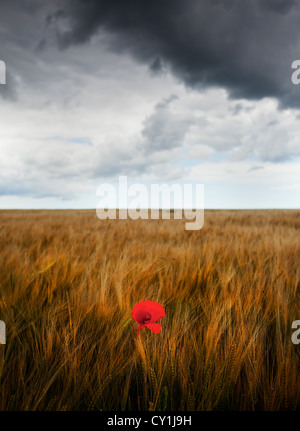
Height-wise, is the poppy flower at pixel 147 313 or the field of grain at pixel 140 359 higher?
the poppy flower at pixel 147 313

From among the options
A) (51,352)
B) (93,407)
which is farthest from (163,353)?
(51,352)

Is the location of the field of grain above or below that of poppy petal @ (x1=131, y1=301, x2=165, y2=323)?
below

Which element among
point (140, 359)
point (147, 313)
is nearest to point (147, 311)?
point (147, 313)

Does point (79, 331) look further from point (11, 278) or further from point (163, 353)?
point (11, 278)

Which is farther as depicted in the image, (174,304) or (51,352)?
(174,304)

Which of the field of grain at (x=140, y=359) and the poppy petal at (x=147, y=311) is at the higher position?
the poppy petal at (x=147, y=311)

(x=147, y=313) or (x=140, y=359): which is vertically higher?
(x=147, y=313)

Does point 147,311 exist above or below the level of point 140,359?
above

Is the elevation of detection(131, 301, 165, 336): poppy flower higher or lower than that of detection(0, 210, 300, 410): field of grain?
higher

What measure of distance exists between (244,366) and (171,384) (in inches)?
12.2

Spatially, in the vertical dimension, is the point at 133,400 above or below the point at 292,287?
below

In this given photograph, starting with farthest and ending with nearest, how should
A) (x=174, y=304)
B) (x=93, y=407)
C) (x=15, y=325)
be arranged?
(x=174, y=304) → (x=15, y=325) → (x=93, y=407)

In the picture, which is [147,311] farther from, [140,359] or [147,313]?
[140,359]

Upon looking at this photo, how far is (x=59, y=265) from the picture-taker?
6.44ft
